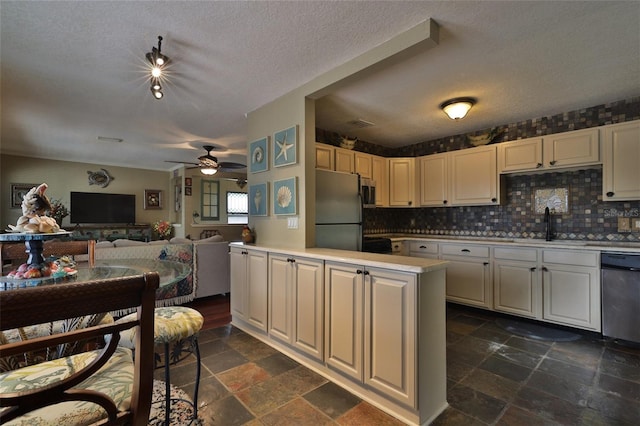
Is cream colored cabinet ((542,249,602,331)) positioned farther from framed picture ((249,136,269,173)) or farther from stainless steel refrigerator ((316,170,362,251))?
framed picture ((249,136,269,173))

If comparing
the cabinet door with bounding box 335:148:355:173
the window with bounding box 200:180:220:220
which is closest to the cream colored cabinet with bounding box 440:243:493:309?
the cabinet door with bounding box 335:148:355:173

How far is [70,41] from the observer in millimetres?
2064

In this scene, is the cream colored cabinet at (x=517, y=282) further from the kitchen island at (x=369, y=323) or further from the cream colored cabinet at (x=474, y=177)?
the kitchen island at (x=369, y=323)

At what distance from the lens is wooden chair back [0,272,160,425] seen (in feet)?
2.24

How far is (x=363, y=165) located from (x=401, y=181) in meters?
0.79

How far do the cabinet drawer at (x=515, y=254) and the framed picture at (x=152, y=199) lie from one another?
25.6 ft

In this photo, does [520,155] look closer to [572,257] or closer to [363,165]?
[572,257]

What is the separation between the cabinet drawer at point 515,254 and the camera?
10.5 ft

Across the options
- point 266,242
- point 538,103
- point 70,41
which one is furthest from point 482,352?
point 70,41

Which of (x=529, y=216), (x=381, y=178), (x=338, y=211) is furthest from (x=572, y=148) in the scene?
(x=338, y=211)

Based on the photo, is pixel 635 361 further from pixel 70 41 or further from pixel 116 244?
pixel 116 244

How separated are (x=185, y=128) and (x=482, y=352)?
444 centimetres

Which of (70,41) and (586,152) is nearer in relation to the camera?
(70,41)

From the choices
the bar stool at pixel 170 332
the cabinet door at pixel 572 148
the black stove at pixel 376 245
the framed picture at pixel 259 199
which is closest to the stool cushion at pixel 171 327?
the bar stool at pixel 170 332
